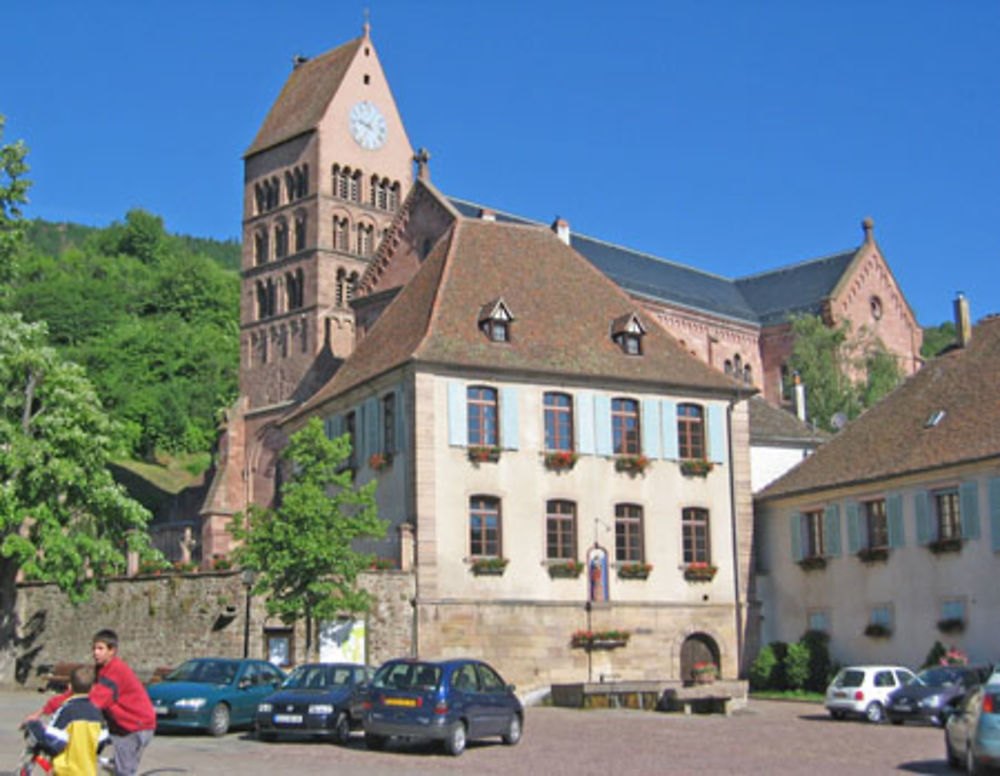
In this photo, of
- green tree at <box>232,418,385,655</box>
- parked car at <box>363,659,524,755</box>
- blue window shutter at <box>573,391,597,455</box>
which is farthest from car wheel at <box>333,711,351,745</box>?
blue window shutter at <box>573,391,597,455</box>

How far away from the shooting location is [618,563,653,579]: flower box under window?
37.9 m

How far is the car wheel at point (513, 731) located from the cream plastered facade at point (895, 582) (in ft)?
51.5

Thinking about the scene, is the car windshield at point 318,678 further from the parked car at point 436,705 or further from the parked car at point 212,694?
the parked car at point 436,705

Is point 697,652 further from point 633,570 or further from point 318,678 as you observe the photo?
point 318,678

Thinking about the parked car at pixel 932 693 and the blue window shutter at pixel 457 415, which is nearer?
the parked car at pixel 932 693

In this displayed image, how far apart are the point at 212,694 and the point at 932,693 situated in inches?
584

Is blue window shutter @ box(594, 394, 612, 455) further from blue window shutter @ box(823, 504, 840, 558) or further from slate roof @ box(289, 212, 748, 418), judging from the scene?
blue window shutter @ box(823, 504, 840, 558)

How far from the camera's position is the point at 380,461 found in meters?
37.8

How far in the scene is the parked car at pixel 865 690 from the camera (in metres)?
Answer: 30.0

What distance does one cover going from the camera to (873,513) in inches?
1506

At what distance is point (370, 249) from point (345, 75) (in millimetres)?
10392

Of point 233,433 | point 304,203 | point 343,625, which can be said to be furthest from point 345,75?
point 343,625

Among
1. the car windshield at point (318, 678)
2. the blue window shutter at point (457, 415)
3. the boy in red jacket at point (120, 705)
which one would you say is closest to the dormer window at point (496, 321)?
the blue window shutter at point (457, 415)

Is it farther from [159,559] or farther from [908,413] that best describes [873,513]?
[159,559]
